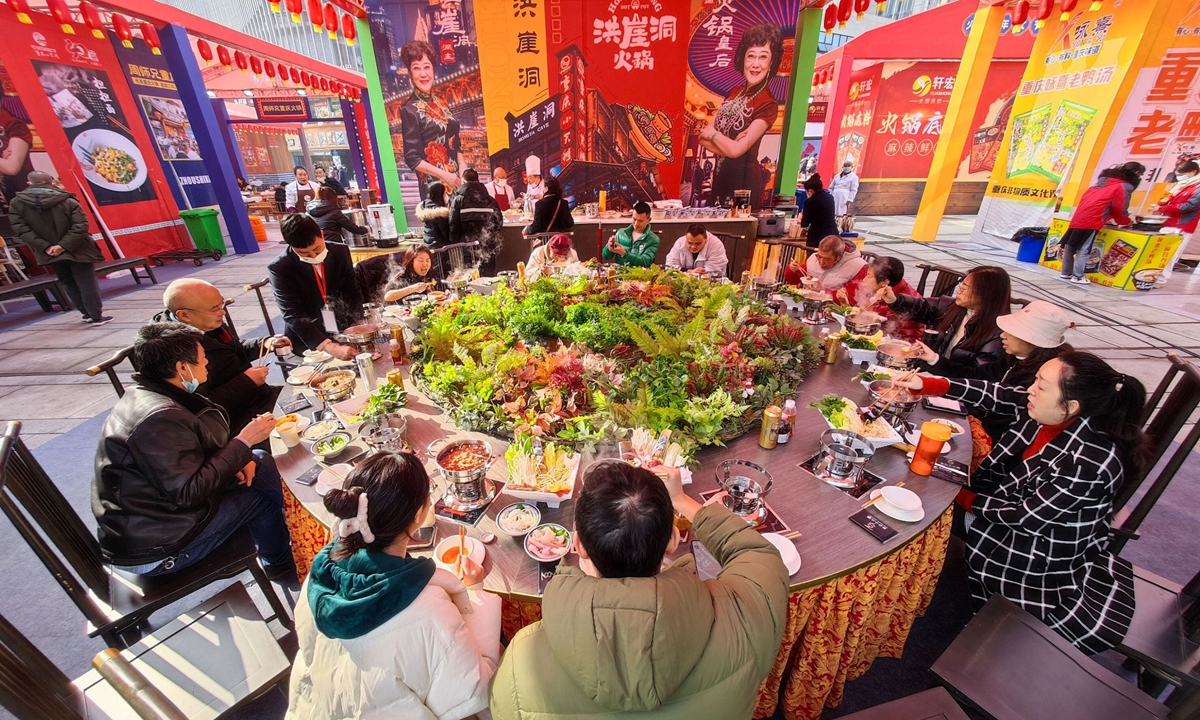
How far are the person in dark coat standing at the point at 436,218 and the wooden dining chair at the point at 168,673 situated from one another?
5.19 m

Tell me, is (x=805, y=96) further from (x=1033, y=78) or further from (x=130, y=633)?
(x=130, y=633)

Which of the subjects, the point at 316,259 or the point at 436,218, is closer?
the point at 316,259

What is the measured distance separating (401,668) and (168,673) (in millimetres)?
1050

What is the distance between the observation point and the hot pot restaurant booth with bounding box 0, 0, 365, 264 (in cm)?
749

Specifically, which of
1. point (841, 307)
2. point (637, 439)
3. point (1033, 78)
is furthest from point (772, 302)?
point (1033, 78)

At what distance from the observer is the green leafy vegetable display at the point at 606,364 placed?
2.23 metres

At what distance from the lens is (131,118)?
30.0 ft

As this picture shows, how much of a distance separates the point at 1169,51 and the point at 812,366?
10.2 m

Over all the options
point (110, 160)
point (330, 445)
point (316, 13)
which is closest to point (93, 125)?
point (110, 160)

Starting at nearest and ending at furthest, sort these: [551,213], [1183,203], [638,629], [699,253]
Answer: [638,629]
[699,253]
[551,213]
[1183,203]

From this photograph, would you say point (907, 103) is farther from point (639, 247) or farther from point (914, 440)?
point (914, 440)

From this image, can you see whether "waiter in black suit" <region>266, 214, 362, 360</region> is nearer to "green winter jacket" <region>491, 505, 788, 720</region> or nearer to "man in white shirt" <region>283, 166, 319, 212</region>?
"green winter jacket" <region>491, 505, 788, 720</region>

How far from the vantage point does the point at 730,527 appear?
143 centimetres

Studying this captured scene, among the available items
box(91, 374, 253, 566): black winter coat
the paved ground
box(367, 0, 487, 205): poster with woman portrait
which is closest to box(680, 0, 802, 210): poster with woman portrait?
the paved ground
